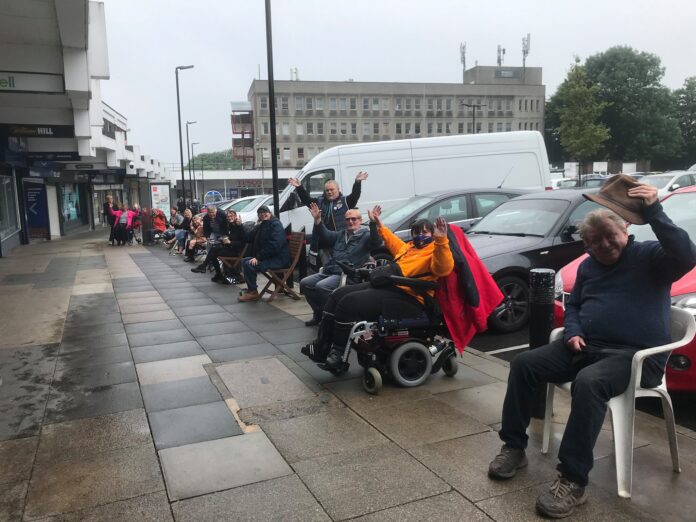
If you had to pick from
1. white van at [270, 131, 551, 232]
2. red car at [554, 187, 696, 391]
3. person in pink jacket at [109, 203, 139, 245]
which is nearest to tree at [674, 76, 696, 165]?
white van at [270, 131, 551, 232]

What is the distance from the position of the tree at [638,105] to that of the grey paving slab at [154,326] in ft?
207

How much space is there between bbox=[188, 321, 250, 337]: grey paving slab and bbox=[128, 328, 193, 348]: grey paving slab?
13 centimetres

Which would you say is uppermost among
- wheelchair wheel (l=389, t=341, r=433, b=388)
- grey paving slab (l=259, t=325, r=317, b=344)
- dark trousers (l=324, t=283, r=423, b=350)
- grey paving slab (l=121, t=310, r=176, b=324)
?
dark trousers (l=324, t=283, r=423, b=350)

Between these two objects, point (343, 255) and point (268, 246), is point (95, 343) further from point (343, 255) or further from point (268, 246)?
point (268, 246)

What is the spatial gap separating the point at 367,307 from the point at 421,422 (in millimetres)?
1089

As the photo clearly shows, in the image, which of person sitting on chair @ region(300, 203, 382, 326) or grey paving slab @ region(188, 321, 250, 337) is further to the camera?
grey paving slab @ region(188, 321, 250, 337)

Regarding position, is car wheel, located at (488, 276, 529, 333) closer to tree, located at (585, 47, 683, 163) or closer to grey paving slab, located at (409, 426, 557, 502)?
grey paving slab, located at (409, 426, 557, 502)

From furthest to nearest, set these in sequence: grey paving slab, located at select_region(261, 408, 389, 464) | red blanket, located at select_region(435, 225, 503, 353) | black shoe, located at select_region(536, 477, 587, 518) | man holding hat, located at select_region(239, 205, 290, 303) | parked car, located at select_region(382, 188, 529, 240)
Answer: parked car, located at select_region(382, 188, 529, 240), man holding hat, located at select_region(239, 205, 290, 303), red blanket, located at select_region(435, 225, 503, 353), grey paving slab, located at select_region(261, 408, 389, 464), black shoe, located at select_region(536, 477, 587, 518)

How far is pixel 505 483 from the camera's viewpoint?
3207 millimetres

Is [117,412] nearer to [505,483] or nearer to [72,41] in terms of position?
[505,483]

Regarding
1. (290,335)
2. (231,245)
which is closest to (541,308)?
(290,335)

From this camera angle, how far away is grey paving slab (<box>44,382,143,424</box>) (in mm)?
4355

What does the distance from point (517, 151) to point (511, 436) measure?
10.3 meters

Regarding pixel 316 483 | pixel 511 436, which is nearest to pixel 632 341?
pixel 511 436
